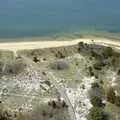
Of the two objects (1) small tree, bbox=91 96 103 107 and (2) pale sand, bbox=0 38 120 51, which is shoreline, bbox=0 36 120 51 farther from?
(1) small tree, bbox=91 96 103 107

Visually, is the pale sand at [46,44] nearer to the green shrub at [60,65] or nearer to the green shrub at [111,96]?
the green shrub at [60,65]

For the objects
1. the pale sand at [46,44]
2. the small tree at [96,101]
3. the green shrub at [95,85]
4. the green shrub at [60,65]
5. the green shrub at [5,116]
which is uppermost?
the pale sand at [46,44]

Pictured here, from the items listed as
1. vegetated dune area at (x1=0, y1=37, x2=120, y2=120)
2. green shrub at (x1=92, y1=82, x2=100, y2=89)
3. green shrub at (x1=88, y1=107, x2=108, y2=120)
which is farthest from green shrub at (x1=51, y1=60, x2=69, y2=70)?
green shrub at (x1=88, y1=107, x2=108, y2=120)

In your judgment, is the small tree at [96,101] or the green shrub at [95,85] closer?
the small tree at [96,101]

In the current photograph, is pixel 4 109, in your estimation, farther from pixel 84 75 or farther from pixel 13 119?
pixel 84 75

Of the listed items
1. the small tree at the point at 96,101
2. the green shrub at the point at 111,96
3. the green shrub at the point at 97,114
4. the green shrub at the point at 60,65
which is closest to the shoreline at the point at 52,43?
the green shrub at the point at 60,65

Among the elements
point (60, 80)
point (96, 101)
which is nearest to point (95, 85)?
point (96, 101)

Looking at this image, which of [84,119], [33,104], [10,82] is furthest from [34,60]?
[84,119]

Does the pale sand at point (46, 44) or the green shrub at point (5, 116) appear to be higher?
the pale sand at point (46, 44)

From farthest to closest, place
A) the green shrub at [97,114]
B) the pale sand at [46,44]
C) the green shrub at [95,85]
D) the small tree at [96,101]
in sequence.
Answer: the pale sand at [46,44] → the green shrub at [95,85] → the small tree at [96,101] → the green shrub at [97,114]
